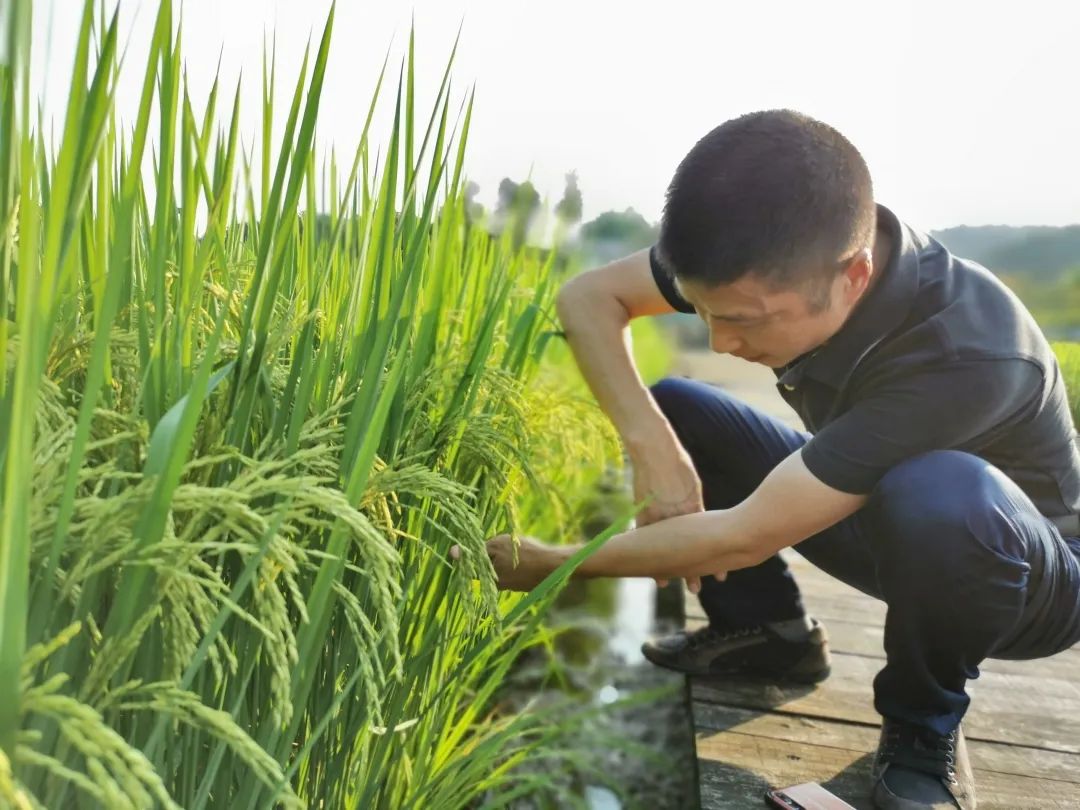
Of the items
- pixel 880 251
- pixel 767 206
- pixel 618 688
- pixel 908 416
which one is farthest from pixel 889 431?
pixel 618 688

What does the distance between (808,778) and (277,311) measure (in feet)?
4.27

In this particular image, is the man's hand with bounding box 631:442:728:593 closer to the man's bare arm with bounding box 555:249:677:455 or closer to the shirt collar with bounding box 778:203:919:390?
the man's bare arm with bounding box 555:249:677:455

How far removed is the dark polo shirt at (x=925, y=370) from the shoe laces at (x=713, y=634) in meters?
0.62

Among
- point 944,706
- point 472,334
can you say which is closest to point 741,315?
point 472,334

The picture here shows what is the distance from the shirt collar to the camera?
1.63m

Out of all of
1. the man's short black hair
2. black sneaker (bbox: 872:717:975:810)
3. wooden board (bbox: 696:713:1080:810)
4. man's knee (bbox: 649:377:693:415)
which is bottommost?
wooden board (bbox: 696:713:1080:810)

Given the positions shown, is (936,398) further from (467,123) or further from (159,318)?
(159,318)

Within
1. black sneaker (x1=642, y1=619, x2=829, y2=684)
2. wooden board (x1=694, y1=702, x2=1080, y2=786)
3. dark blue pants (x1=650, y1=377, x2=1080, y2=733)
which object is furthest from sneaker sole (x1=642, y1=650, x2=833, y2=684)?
dark blue pants (x1=650, y1=377, x2=1080, y2=733)

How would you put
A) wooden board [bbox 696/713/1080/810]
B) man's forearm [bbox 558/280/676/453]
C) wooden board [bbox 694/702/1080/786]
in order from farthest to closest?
1. man's forearm [bbox 558/280/676/453]
2. wooden board [bbox 694/702/1080/786]
3. wooden board [bbox 696/713/1080/810]

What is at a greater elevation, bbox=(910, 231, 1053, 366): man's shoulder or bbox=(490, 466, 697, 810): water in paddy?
bbox=(910, 231, 1053, 366): man's shoulder

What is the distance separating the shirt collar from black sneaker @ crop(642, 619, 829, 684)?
2.27 feet

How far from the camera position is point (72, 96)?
665 mm

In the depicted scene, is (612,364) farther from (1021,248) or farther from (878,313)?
(1021,248)

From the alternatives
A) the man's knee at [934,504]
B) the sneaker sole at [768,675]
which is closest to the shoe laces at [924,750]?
the man's knee at [934,504]
